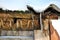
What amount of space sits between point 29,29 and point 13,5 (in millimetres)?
290

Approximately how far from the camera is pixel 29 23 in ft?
4.39

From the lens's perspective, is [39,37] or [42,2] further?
[42,2]

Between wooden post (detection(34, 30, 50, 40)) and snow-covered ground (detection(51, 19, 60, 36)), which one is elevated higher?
snow-covered ground (detection(51, 19, 60, 36))

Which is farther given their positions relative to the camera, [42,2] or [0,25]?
[42,2]

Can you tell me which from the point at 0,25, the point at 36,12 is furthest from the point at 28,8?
the point at 0,25

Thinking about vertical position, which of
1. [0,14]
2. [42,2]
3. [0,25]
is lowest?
[0,25]

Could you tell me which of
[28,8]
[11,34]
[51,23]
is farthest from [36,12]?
[11,34]

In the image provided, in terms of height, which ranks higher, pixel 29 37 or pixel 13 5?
pixel 13 5

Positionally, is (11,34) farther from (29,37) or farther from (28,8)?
(28,8)

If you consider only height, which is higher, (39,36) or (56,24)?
(56,24)

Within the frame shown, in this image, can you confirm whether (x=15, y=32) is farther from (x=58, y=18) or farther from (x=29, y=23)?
(x=58, y=18)

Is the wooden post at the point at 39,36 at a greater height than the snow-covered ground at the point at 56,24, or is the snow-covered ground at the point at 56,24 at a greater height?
the snow-covered ground at the point at 56,24

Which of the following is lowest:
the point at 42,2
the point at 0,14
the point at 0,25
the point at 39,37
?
the point at 39,37

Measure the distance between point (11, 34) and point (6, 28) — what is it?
0.25ft
